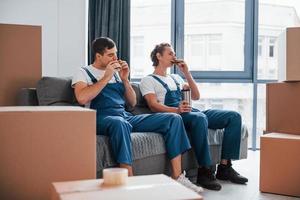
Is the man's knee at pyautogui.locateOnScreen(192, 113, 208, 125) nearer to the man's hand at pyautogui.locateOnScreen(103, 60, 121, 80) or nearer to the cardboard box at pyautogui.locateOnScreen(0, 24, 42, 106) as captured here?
the man's hand at pyautogui.locateOnScreen(103, 60, 121, 80)

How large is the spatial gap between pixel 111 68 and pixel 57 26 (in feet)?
4.97

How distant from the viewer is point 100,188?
1265 millimetres

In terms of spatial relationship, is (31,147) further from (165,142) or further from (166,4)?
(166,4)

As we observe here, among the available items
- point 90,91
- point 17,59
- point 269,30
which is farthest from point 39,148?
point 269,30

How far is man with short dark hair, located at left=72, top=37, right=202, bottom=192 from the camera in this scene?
Answer: 7.11ft

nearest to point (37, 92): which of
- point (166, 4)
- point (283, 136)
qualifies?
point (283, 136)

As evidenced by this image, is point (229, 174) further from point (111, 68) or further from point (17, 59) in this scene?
point (17, 59)

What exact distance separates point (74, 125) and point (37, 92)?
3.28 ft

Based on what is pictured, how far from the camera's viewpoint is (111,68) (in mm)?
2357

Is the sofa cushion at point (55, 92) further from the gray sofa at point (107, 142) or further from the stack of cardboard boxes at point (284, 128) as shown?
the stack of cardboard boxes at point (284, 128)

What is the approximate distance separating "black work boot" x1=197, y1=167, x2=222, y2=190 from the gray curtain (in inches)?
73.4

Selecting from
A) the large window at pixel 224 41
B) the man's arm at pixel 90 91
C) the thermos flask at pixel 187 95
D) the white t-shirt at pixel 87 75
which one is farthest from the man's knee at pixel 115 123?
the large window at pixel 224 41

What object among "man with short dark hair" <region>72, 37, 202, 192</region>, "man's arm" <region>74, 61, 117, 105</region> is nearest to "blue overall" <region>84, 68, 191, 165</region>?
"man with short dark hair" <region>72, 37, 202, 192</region>

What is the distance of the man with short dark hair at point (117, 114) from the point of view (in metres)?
2.17
